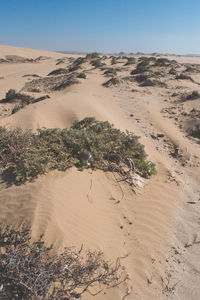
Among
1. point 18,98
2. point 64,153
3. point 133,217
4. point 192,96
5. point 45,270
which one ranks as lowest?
point 133,217

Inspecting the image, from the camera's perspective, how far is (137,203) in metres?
3.72

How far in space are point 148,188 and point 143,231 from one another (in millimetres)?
1072

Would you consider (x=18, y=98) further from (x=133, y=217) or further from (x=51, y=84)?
(x=133, y=217)

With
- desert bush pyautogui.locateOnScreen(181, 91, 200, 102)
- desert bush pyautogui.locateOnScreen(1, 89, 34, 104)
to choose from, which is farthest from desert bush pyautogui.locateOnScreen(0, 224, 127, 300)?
desert bush pyautogui.locateOnScreen(181, 91, 200, 102)

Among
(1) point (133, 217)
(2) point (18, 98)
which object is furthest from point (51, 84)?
(1) point (133, 217)

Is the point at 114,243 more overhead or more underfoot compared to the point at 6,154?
more underfoot

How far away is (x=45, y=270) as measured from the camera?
2.14m

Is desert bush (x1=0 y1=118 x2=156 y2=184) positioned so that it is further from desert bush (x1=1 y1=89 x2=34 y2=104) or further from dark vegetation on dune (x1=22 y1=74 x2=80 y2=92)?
dark vegetation on dune (x1=22 y1=74 x2=80 y2=92)

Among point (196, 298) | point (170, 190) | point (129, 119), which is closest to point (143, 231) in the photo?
point (196, 298)

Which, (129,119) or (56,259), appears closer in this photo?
(56,259)

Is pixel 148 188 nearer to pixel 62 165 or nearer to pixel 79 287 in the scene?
pixel 62 165

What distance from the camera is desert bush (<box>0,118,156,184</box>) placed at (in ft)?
11.2

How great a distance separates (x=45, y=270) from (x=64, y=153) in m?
2.09

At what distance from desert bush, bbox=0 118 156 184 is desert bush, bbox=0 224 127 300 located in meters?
1.06
